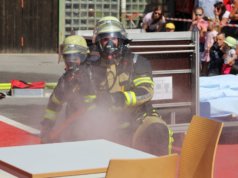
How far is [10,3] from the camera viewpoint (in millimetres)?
21875

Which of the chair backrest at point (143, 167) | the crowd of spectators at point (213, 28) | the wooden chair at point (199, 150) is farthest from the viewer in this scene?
the crowd of spectators at point (213, 28)

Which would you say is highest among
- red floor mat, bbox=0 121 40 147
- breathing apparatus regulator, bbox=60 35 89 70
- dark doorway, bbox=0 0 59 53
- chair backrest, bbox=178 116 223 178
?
breathing apparatus regulator, bbox=60 35 89 70

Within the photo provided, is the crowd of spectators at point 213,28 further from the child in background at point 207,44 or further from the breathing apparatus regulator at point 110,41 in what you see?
the breathing apparatus regulator at point 110,41

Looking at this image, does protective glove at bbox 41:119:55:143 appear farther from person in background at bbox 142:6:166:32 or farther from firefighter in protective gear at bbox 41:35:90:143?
person in background at bbox 142:6:166:32

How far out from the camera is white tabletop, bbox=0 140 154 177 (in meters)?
5.18

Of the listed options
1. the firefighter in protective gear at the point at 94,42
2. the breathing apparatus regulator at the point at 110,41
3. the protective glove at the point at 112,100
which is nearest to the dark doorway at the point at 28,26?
the firefighter in protective gear at the point at 94,42

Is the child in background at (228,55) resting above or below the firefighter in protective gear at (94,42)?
below

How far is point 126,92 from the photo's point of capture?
7.55 meters

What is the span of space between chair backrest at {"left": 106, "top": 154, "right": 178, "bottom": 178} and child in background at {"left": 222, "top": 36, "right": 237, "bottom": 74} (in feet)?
32.4

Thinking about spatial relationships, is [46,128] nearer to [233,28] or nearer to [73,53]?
[73,53]

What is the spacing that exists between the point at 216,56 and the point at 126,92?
8329 mm

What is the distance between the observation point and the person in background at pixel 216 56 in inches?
605

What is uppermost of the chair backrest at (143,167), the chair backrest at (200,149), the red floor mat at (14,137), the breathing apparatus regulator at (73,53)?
the breathing apparatus regulator at (73,53)

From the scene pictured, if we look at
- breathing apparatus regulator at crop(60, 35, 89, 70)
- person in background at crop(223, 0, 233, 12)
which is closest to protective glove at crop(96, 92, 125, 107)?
breathing apparatus regulator at crop(60, 35, 89, 70)
